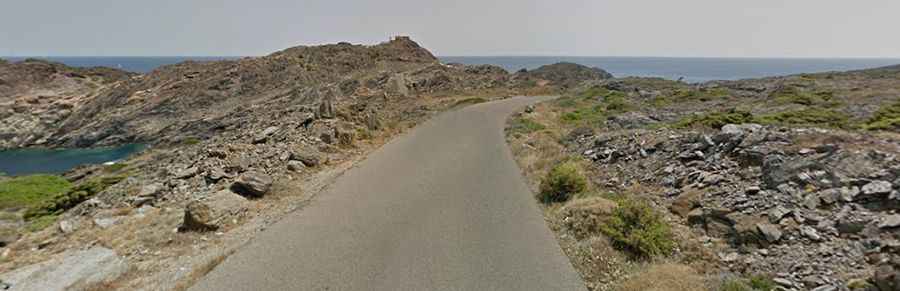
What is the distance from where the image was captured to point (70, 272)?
612 centimetres

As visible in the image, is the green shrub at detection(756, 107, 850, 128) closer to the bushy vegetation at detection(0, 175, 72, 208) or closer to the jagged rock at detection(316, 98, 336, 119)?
the jagged rock at detection(316, 98, 336, 119)

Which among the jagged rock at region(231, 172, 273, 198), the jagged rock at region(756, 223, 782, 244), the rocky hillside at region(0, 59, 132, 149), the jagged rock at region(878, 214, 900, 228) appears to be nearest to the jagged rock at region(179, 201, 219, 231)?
the jagged rock at region(231, 172, 273, 198)

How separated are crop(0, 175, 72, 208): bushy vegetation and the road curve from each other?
1348 centimetres

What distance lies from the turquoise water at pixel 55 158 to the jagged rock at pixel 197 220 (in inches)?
1363

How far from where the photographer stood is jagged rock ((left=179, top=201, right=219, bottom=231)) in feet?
24.0

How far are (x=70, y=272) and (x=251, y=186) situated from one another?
3.50 m

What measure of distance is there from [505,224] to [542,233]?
2.50ft

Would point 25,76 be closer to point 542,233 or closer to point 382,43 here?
point 382,43

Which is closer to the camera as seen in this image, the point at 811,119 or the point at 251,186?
the point at 251,186

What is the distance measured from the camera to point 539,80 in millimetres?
62844

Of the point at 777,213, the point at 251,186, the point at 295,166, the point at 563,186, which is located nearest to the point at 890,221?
the point at 777,213

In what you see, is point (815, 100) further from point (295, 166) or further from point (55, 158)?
point (55, 158)

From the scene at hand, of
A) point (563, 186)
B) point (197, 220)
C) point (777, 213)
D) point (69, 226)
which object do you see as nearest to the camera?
point (777, 213)

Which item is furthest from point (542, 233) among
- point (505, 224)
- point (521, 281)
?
point (521, 281)
